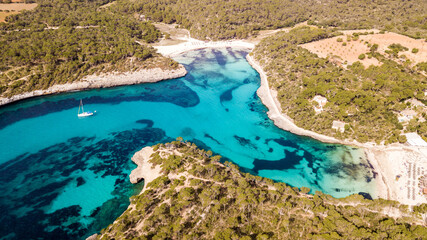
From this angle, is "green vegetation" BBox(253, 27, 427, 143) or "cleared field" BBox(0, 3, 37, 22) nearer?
"green vegetation" BBox(253, 27, 427, 143)

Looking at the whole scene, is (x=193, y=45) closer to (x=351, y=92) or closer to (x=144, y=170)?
(x=351, y=92)

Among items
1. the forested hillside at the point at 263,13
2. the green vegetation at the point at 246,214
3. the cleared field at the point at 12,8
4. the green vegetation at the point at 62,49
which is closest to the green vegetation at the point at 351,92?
the green vegetation at the point at 246,214

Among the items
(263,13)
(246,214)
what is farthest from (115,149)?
(263,13)

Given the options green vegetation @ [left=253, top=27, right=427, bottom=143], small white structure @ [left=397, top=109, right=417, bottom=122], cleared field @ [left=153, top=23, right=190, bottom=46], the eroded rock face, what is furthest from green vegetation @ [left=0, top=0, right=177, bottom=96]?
small white structure @ [left=397, top=109, right=417, bottom=122]

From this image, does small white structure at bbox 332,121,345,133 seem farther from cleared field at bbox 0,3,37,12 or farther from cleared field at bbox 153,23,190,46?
cleared field at bbox 0,3,37,12

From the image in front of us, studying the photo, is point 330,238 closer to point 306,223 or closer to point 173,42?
point 306,223

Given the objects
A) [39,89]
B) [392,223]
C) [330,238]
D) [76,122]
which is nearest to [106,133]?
[76,122]
